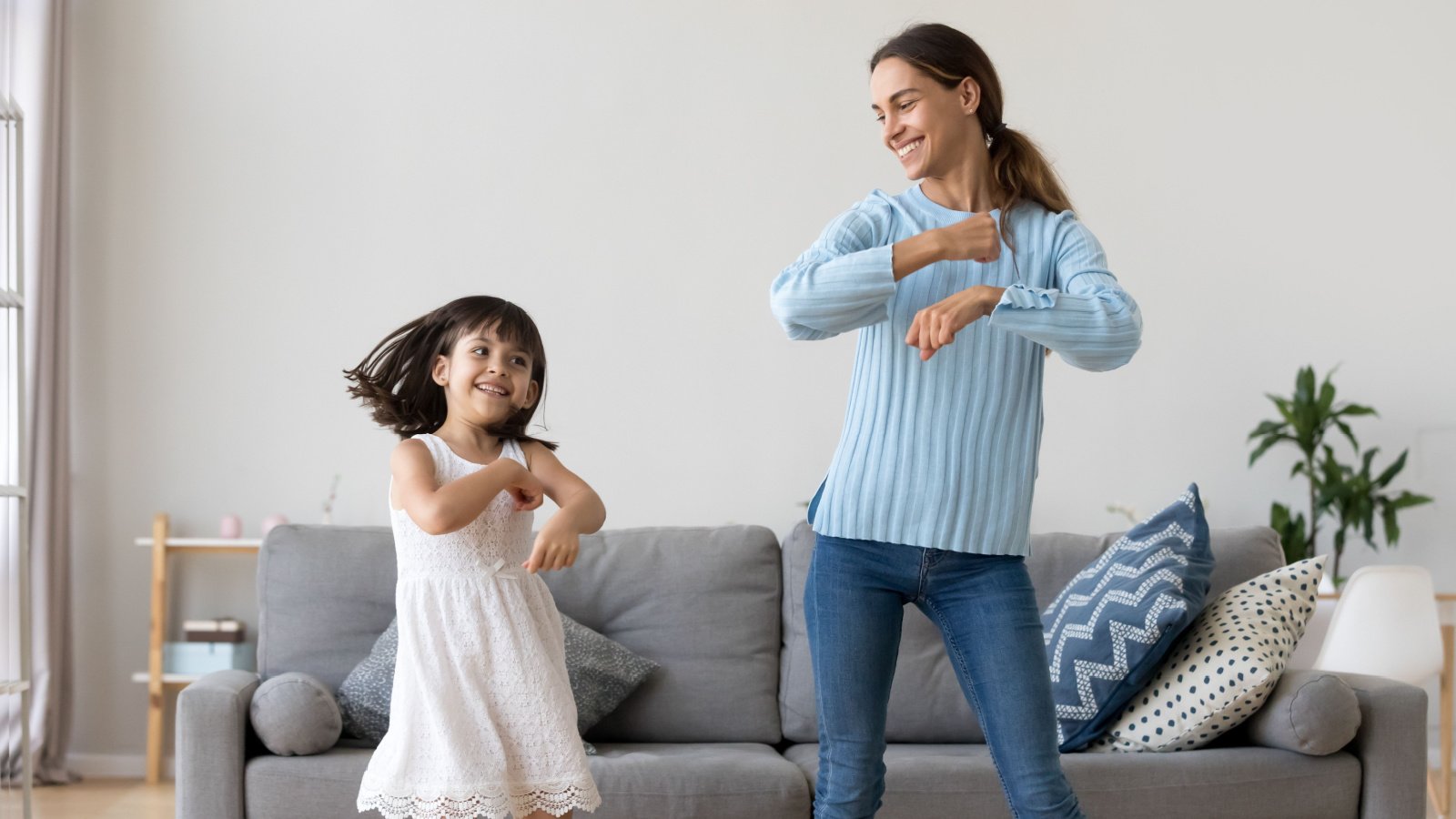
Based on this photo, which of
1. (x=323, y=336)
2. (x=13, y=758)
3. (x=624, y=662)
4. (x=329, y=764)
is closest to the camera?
(x=329, y=764)

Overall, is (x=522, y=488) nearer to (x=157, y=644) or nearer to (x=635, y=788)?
(x=635, y=788)

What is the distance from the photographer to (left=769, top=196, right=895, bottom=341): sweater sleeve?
143cm

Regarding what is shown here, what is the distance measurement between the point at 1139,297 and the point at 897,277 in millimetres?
2996

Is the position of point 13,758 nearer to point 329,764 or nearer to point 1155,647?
point 329,764

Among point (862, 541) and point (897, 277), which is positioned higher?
point (897, 277)

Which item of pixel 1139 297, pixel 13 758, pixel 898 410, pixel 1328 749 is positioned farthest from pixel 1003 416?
pixel 13 758

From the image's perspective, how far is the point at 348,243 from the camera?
4.12 metres

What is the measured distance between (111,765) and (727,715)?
2367 millimetres

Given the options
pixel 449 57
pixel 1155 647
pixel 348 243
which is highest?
pixel 449 57

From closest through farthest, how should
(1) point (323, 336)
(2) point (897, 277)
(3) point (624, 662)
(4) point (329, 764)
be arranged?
(2) point (897, 277) → (4) point (329, 764) → (3) point (624, 662) → (1) point (323, 336)

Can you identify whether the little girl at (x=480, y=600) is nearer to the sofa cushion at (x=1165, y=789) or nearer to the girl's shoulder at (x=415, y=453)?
the girl's shoulder at (x=415, y=453)

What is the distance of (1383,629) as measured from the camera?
2951 mm

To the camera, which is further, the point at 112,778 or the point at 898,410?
the point at 112,778

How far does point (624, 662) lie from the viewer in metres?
2.56
